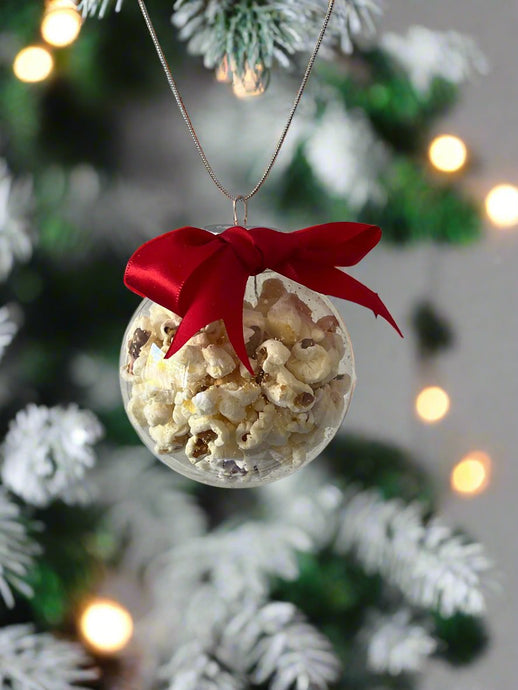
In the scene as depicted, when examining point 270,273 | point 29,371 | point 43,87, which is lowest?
point 29,371

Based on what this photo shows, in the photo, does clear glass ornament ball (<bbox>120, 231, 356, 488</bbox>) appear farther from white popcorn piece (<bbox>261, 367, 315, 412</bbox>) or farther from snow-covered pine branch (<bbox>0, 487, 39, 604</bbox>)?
snow-covered pine branch (<bbox>0, 487, 39, 604</bbox>)

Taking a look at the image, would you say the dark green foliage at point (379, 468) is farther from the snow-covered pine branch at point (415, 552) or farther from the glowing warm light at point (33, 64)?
the glowing warm light at point (33, 64)

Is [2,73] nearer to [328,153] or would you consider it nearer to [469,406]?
[328,153]

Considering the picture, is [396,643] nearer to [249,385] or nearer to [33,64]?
[249,385]

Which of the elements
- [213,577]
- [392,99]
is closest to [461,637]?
[213,577]

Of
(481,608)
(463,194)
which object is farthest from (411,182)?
(481,608)
